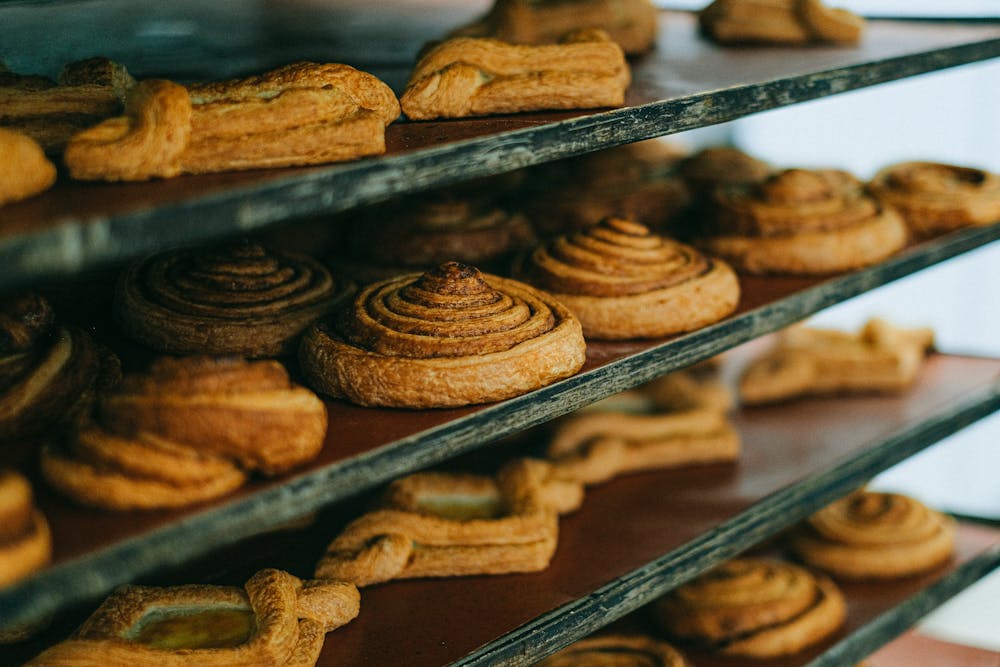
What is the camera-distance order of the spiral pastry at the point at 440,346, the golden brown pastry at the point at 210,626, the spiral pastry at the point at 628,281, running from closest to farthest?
the golden brown pastry at the point at 210,626 → the spiral pastry at the point at 440,346 → the spiral pastry at the point at 628,281

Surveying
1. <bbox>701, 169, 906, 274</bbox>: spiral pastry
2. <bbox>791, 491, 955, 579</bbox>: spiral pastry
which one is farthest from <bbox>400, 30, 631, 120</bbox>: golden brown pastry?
<bbox>791, 491, 955, 579</bbox>: spiral pastry

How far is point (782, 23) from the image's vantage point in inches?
94.8

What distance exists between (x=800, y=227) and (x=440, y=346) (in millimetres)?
1032

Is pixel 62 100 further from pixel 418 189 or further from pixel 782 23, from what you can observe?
pixel 782 23

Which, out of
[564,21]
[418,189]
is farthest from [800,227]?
[418,189]

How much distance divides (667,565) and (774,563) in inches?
25.3

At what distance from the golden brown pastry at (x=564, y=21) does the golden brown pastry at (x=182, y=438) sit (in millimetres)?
1168

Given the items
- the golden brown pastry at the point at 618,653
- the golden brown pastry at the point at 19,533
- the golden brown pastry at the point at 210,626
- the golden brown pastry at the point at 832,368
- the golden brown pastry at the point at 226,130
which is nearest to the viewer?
the golden brown pastry at the point at 19,533

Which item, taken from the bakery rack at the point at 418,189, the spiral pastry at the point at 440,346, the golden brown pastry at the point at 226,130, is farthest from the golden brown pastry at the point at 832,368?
the golden brown pastry at the point at 226,130

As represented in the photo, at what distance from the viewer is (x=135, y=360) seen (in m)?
1.74


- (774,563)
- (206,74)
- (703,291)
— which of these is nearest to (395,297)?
(703,291)

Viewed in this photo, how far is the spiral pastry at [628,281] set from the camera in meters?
1.90

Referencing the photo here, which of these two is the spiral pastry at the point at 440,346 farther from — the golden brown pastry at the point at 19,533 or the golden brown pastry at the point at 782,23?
the golden brown pastry at the point at 782,23

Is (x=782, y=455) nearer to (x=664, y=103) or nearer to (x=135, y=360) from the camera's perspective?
(x=664, y=103)
